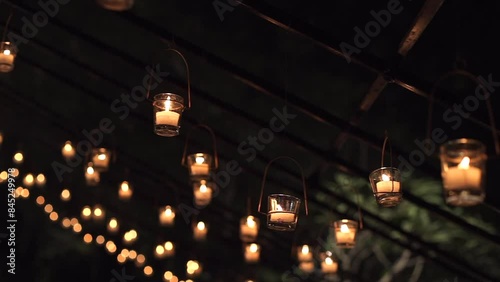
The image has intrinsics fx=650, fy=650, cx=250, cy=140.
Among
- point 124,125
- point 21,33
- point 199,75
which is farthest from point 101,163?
point 124,125

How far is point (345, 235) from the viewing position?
6.08 metres

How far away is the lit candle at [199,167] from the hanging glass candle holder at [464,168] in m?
2.98

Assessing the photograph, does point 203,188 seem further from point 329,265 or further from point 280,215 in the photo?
point 329,265

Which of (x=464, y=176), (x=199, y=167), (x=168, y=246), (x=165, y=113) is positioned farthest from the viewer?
(x=168, y=246)

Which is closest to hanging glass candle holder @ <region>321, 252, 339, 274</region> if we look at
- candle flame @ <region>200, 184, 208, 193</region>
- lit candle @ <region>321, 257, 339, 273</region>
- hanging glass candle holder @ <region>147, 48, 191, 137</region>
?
lit candle @ <region>321, 257, 339, 273</region>

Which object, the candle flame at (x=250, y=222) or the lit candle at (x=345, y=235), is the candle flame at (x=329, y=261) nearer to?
the candle flame at (x=250, y=222)

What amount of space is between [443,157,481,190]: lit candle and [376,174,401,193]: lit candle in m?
1.71

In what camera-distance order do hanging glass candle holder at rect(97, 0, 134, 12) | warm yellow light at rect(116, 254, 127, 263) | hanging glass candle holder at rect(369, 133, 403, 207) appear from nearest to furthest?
hanging glass candle holder at rect(97, 0, 134, 12) < hanging glass candle holder at rect(369, 133, 403, 207) < warm yellow light at rect(116, 254, 127, 263)

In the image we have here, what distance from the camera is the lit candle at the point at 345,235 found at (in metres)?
6.08

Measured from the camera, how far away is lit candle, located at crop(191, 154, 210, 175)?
562 cm

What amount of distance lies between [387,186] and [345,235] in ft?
5.06

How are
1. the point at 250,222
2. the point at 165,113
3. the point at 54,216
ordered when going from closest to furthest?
1. the point at 165,113
2. the point at 250,222
3. the point at 54,216

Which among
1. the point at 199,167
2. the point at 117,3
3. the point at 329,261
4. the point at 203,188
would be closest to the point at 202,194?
the point at 203,188

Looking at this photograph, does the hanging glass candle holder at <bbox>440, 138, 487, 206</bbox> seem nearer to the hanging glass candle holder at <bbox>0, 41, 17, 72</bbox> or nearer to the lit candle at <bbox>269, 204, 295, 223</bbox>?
the lit candle at <bbox>269, 204, 295, 223</bbox>
